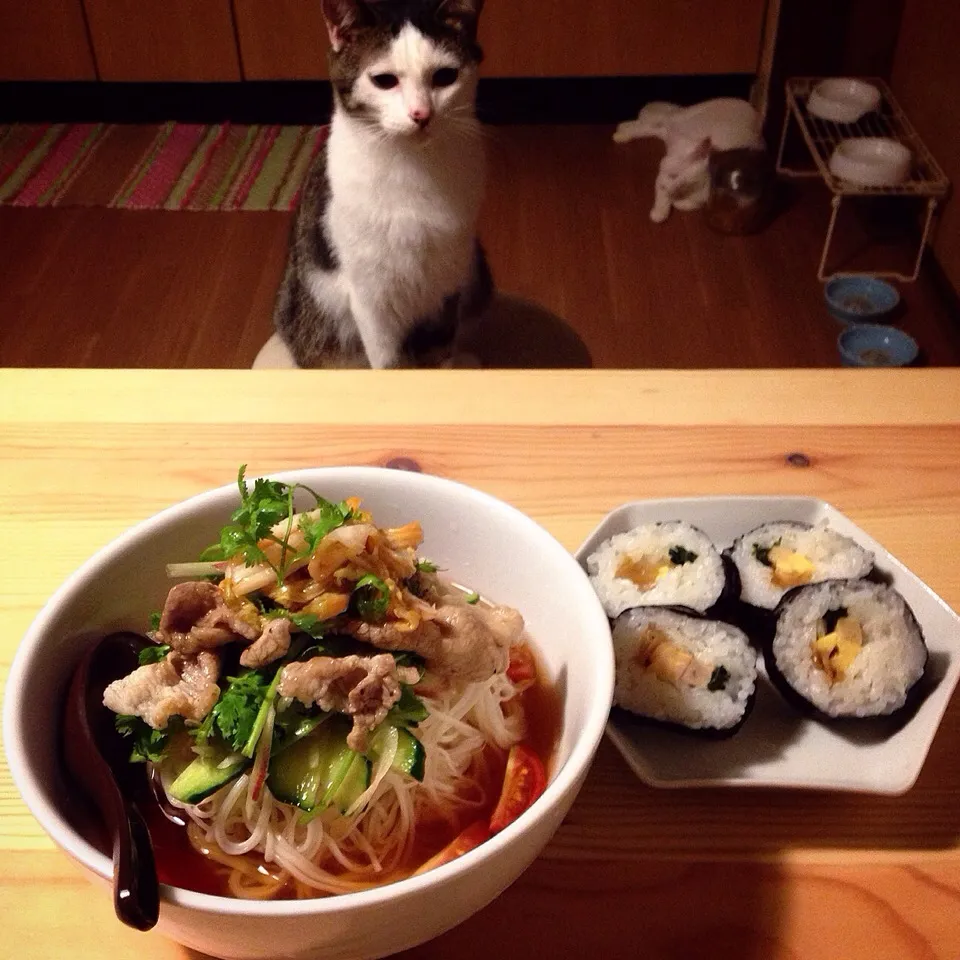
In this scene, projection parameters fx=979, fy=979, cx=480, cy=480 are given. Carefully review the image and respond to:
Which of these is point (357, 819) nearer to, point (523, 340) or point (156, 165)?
point (523, 340)

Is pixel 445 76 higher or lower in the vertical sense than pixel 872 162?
higher

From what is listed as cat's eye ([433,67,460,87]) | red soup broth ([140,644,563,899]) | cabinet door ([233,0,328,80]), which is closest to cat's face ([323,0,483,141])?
cat's eye ([433,67,460,87])

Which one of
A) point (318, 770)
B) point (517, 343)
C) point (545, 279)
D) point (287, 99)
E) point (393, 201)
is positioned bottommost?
point (545, 279)

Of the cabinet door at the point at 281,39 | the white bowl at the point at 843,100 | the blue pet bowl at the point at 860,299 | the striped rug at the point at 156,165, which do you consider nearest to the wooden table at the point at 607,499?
the blue pet bowl at the point at 860,299

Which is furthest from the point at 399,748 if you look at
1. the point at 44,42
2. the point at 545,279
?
the point at 44,42

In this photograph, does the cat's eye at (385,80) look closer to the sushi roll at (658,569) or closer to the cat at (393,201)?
the cat at (393,201)

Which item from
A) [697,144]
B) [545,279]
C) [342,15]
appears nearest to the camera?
[342,15]

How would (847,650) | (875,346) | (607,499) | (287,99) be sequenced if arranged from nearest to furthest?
1. (847,650)
2. (607,499)
3. (875,346)
4. (287,99)

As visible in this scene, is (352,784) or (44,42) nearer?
(352,784)
